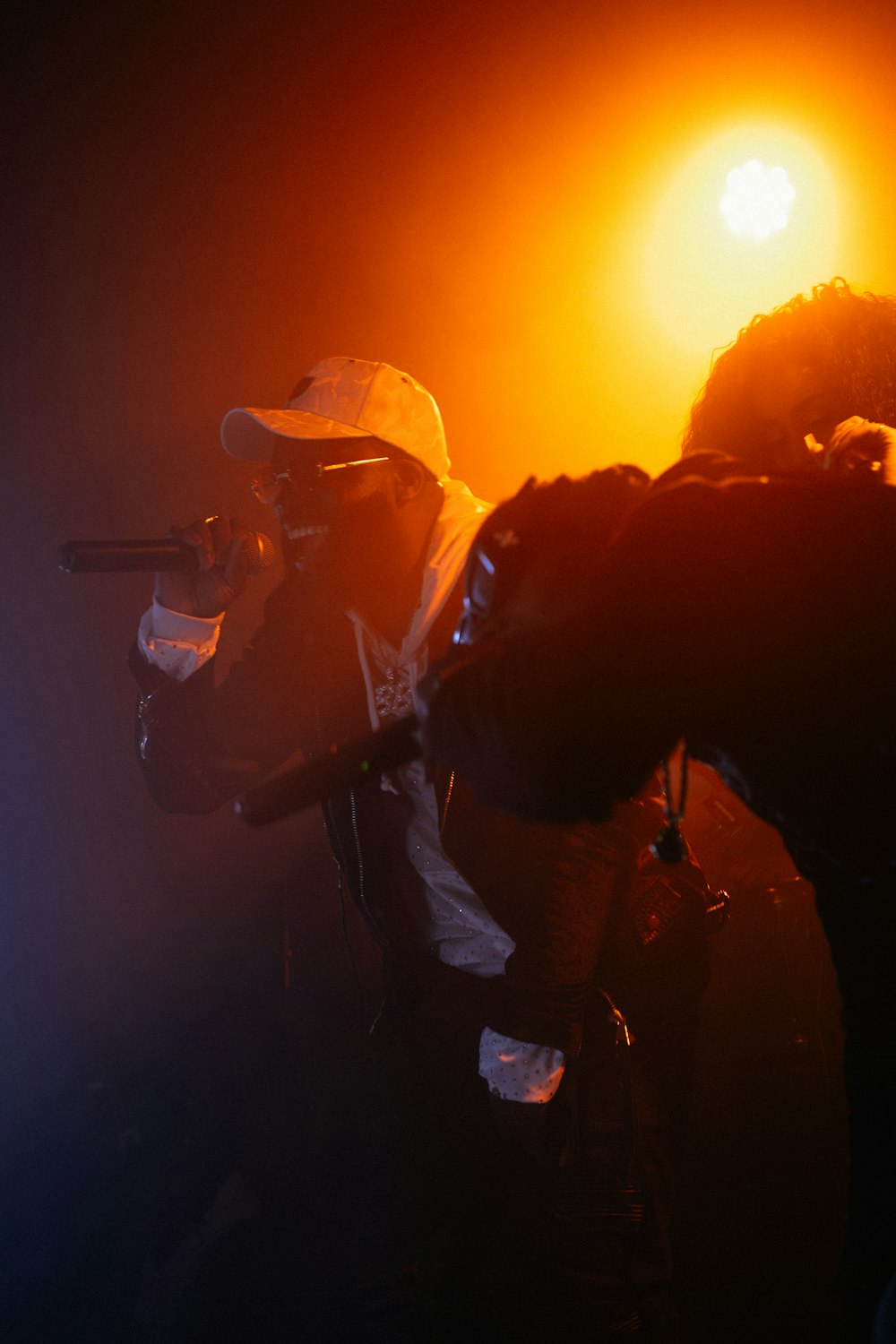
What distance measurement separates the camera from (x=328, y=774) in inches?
28.2

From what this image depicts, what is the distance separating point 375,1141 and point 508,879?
0.70 m

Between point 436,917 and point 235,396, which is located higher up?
point 235,396

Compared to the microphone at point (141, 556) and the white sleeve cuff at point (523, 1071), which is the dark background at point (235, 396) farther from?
the white sleeve cuff at point (523, 1071)

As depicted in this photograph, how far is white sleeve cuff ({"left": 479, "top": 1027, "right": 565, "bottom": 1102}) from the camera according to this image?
4.52ft

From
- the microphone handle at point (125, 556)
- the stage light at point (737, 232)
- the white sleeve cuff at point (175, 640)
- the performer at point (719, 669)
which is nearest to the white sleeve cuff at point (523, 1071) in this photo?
the performer at point (719, 669)

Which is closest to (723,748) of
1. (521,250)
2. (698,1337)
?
(698,1337)

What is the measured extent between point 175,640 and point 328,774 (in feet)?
4.67

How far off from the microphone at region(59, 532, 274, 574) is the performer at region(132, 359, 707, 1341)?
0.04 m

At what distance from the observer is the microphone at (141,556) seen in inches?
65.7

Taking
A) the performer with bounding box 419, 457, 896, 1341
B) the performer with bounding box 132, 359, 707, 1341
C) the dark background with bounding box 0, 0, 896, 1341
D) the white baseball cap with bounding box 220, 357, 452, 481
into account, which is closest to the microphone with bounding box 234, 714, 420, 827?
the performer with bounding box 419, 457, 896, 1341

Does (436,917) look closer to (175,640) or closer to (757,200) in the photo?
(175,640)

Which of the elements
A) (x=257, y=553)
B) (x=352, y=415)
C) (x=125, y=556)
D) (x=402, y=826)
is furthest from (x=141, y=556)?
(x=402, y=826)

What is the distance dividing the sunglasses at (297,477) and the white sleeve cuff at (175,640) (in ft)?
1.24

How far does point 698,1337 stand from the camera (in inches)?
67.2
